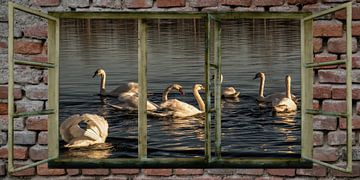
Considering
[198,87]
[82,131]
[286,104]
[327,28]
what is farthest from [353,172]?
[82,131]

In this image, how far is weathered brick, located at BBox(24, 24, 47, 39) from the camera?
2912 millimetres

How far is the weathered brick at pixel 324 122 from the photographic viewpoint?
2.90 meters

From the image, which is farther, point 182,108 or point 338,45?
point 182,108

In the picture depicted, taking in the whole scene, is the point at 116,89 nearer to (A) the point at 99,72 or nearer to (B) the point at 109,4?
(A) the point at 99,72

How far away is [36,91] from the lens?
2926 millimetres

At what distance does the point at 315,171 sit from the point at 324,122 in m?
0.28

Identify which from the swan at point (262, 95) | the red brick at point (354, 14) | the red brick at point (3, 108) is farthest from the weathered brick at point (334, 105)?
the swan at point (262, 95)

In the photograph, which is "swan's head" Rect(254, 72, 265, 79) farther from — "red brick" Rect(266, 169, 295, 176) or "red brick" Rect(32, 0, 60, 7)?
"red brick" Rect(32, 0, 60, 7)

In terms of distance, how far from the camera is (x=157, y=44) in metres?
4.72

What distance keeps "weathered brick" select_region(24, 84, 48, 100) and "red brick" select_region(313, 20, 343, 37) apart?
1.55 meters

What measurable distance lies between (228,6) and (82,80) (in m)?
2.04

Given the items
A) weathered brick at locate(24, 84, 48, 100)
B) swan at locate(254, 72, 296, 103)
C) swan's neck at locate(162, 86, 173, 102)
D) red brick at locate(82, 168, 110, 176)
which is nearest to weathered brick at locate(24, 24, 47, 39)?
weathered brick at locate(24, 84, 48, 100)

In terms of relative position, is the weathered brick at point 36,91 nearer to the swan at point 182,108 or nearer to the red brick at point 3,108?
the red brick at point 3,108

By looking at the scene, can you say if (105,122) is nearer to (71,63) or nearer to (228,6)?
(71,63)
